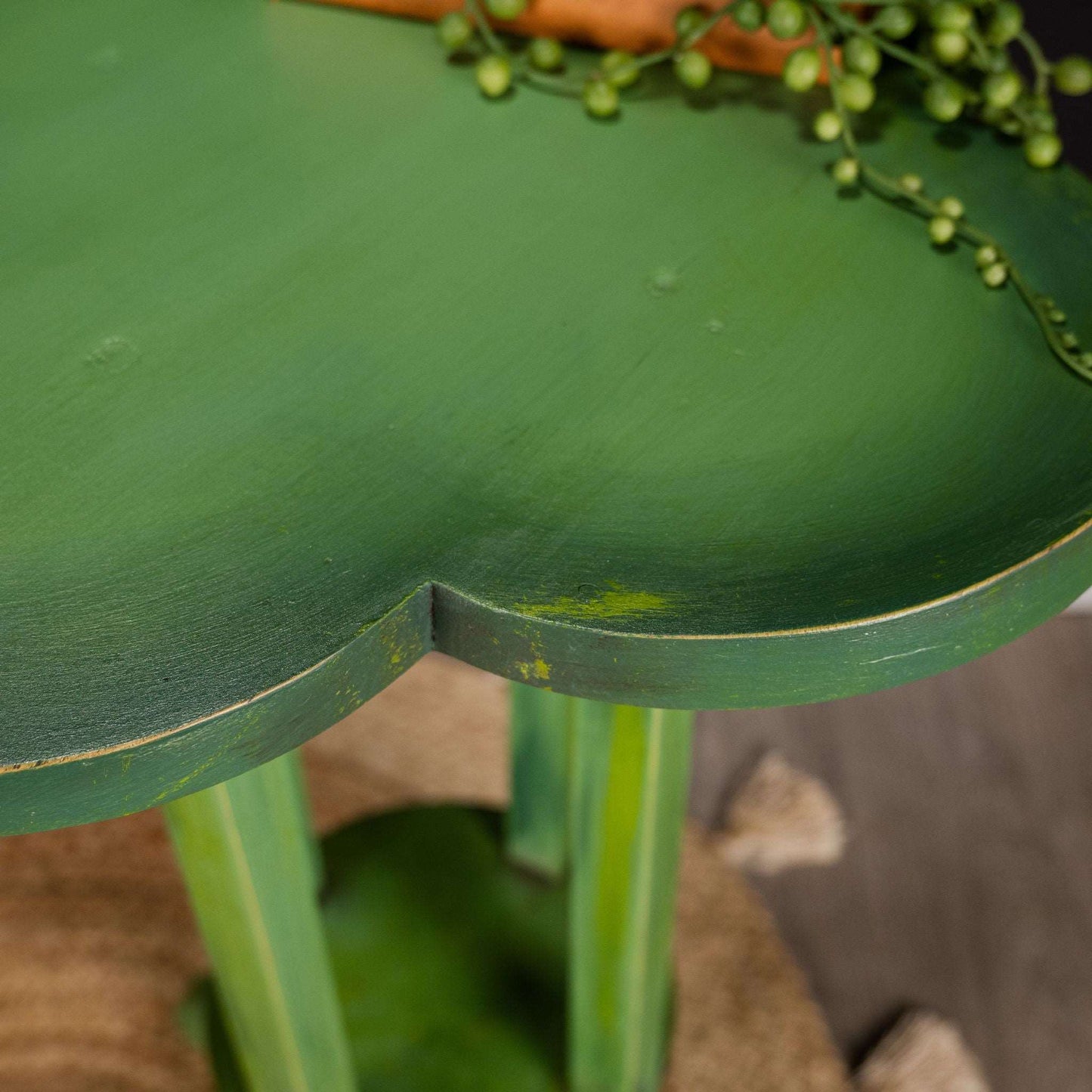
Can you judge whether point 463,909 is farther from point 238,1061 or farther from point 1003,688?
point 1003,688

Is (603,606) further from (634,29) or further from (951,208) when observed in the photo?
(634,29)

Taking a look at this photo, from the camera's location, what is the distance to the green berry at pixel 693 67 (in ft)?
2.07

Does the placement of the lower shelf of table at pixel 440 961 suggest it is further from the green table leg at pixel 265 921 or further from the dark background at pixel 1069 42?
the dark background at pixel 1069 42

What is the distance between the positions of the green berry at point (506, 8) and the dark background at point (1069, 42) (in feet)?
1.78

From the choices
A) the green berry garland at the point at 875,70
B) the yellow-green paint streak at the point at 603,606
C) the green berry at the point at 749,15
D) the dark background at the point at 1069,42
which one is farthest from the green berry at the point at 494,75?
the dark background at the point at 1069,42

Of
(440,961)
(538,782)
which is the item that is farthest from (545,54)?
(440,961)

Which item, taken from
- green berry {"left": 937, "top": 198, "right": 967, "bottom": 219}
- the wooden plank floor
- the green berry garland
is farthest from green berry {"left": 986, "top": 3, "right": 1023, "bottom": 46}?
the wooden plank floor

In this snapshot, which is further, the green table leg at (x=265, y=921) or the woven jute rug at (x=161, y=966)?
the woven jute rug at (x=161, y=966)

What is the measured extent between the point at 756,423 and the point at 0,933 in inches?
33.4

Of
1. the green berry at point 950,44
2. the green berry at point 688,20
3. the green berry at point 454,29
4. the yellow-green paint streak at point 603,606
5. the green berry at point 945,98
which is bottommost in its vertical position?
the yellow-green paint streak at point 603,606

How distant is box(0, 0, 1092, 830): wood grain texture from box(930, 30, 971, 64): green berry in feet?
0.16

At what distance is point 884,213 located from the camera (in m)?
0.58

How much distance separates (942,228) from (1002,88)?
9cm

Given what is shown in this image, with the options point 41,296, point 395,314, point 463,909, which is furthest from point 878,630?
point 463,909
